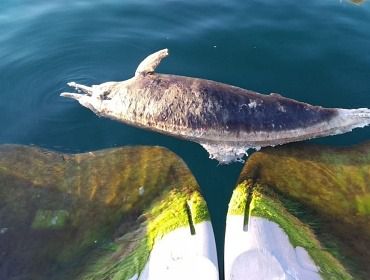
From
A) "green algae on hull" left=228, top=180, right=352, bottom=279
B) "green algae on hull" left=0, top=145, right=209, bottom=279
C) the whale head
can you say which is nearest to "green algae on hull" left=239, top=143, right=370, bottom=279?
"green algae on hull" left=228, top=180, right=352, bottom=279

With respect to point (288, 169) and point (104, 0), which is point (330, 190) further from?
point (104, 0)

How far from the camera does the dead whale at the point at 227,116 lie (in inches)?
406

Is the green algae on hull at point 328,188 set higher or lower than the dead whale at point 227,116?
lower

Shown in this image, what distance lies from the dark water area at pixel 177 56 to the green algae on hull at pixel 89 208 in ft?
1.38

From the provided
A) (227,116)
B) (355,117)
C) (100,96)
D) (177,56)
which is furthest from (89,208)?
(355,117)

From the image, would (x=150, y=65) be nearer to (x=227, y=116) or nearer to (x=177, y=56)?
(x=177, y=56)

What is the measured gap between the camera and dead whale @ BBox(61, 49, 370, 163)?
10.3 m

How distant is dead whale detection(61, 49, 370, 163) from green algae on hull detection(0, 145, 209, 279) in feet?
2.39

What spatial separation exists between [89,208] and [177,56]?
496 cm

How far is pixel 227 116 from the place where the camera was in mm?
10312

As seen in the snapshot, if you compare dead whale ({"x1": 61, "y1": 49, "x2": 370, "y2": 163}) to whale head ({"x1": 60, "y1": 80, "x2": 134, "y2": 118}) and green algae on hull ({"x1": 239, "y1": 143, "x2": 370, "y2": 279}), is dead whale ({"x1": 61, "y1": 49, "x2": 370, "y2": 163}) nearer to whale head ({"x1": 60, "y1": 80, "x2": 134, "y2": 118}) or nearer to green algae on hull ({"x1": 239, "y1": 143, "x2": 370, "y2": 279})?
green algae on hull ({"x1": 239, "y1": 143, "x2": 370, "y2": 279})

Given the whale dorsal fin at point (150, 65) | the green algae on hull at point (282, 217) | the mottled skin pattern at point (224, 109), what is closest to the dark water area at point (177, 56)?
the green algae on hull at point (282, 217)

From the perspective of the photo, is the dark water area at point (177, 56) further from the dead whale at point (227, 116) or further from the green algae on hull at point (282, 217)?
the green algae on hull at point (282, 217)

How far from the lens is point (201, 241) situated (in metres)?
8.47
